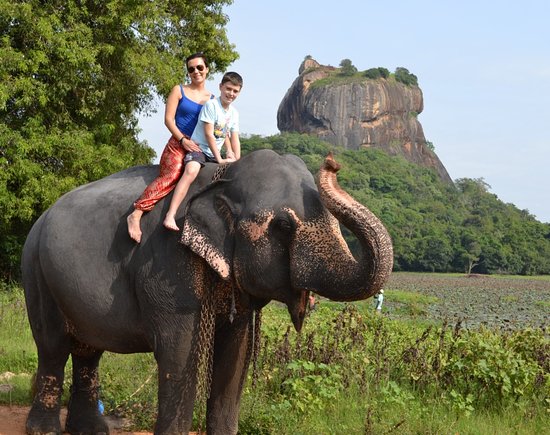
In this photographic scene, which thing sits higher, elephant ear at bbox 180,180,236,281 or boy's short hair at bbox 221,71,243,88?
boy's short hair at bbox 221,71,243,88

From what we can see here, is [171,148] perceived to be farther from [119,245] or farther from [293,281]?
[293,281]

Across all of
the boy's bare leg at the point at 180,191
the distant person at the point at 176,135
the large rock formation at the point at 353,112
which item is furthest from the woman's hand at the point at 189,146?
the large rock formation at the point at 353,112

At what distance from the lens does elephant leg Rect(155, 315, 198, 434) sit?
13.6 ft

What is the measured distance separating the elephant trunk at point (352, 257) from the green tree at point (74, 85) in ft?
38.6

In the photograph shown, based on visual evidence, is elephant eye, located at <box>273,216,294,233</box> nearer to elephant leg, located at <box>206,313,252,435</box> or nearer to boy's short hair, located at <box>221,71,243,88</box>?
elephant leg, located at <box>206,313,252,435</box>

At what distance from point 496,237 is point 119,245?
3225 inches

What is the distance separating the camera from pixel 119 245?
4438 millimetres

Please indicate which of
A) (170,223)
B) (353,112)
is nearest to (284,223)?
(170,223)

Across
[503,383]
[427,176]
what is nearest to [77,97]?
[503,383]

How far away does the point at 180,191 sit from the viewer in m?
4.26

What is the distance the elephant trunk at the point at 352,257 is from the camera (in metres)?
3.60

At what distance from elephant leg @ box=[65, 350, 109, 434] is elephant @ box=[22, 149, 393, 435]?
0.89ft

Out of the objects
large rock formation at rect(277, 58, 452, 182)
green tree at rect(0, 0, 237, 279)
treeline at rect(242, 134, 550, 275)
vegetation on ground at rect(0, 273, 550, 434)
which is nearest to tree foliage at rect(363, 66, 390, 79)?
large rock formation at rect(277, 58, 452, 182)

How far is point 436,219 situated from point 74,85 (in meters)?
77.6
